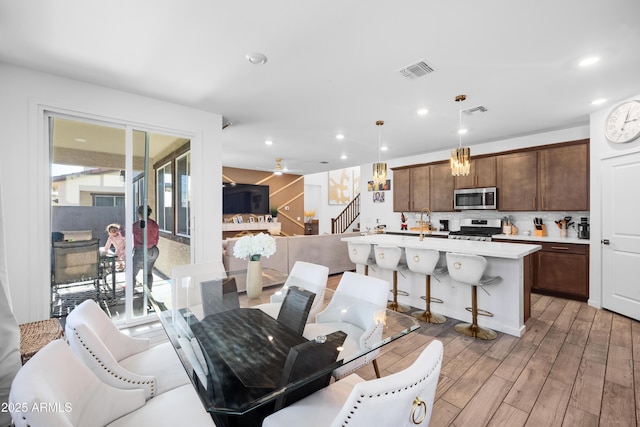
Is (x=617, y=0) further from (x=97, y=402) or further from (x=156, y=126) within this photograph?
(x=156, y=126)

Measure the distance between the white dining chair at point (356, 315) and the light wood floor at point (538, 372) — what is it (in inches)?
25.4

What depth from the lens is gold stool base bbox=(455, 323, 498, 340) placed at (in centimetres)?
297

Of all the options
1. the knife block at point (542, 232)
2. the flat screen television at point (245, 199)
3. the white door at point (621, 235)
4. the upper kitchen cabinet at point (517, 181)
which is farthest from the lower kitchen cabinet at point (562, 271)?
the flat screen television at point (245, 199)

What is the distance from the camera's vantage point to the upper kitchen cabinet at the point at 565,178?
4.26 m

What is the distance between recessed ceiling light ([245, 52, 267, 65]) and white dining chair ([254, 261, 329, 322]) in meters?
1.88

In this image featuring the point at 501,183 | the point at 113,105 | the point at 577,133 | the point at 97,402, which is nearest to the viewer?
the point at 97,402

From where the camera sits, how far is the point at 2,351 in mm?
1542

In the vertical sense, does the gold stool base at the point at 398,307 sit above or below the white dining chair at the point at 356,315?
below

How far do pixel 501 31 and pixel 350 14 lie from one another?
3.86ft

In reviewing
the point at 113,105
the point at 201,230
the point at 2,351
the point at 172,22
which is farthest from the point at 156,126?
the point at 2,351

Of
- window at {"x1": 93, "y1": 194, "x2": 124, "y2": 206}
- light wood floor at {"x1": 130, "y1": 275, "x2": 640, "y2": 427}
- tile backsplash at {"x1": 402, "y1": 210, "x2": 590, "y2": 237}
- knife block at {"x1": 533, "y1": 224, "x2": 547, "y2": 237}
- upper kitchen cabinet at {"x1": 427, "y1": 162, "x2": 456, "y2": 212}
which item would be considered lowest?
light wood floor at {"x1": 130, "y1": 275, "x2": 640, "y2": 427}

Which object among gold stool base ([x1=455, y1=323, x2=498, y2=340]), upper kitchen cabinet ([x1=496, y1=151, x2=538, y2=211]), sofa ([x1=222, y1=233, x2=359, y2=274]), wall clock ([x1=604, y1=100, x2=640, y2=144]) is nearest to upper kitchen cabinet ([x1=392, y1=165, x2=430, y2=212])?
upper kitchen cabinet ([x1=496, y1=151, x2=538, y2=211])

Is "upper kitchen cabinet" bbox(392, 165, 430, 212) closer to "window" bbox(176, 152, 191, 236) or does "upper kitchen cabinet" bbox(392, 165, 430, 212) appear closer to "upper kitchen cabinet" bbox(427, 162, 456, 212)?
"upper kitchen cabinet" bbox(427, 162, 456, 212)

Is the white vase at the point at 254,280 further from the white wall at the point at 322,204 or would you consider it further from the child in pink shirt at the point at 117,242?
the white wall at the point at 322,204
